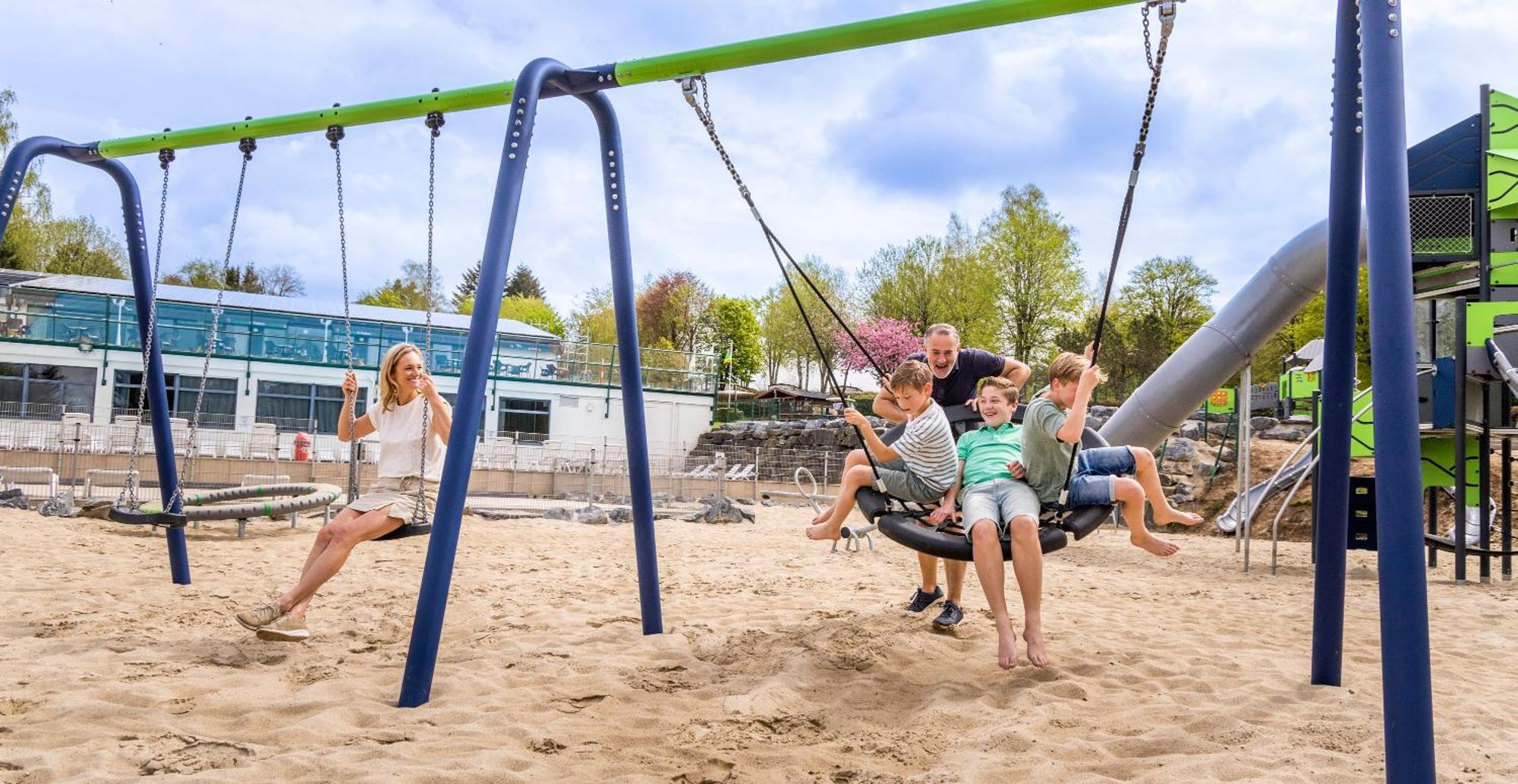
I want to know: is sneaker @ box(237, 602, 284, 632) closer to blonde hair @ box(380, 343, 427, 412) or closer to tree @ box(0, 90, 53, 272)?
blonde hair @ box(380, 343, 427, 412)

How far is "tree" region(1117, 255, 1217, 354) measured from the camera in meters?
35.5

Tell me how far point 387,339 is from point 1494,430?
25.9 metres

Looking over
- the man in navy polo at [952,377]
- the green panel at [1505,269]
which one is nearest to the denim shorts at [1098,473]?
the man in navy polo at [952,377]

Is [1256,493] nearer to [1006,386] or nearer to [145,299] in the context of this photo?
[1006,386]

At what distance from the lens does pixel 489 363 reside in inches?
133

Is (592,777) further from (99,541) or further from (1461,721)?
(99,541)

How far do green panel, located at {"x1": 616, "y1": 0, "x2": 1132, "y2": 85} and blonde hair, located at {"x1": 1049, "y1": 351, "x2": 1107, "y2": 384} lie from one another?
133cm

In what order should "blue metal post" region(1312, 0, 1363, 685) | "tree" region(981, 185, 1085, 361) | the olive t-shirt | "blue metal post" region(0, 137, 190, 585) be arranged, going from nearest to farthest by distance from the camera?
"blue metal post" region(1312, 0, 1363, 685), the olive t-shirt, "blue metal post" region(0, 137, 190, 585), "tree" region(981, 185, 1085, 361)

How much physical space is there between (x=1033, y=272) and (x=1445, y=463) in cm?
2438

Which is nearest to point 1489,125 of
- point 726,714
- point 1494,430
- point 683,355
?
point 1494,430

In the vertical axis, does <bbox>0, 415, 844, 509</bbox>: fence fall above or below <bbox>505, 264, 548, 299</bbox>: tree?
below

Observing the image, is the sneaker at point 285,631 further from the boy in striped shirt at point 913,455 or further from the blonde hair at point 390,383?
the boy in striped shirt at point 913,455

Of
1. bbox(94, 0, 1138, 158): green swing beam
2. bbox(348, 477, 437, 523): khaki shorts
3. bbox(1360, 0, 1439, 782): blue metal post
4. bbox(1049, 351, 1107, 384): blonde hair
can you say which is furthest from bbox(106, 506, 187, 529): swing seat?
bbox(1360, 0, 1439, 782): blue metal post

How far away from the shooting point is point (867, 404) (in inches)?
1328
